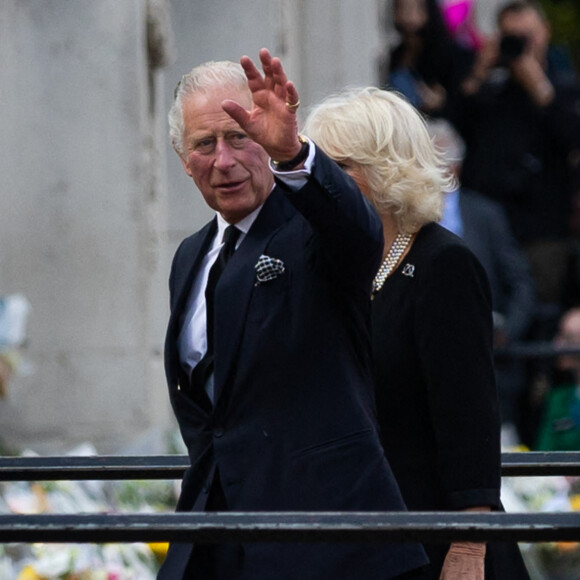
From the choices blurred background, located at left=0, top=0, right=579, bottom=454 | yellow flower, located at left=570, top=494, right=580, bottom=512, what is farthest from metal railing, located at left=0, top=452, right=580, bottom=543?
yellow flower, located at left=570, top=494, right=580, bottom=512

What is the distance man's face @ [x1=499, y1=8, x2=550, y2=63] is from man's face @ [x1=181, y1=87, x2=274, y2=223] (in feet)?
17.1

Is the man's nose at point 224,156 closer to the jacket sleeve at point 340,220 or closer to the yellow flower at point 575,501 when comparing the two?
the jacket sleeve at point 340,220

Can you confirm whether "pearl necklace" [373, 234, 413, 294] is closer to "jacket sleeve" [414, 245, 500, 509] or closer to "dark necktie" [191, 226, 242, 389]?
"jacket sleeve" [414, 245, 500, 509]

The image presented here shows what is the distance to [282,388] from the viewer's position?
2996mm

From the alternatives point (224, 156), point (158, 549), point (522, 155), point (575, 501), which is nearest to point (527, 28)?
point (522, 155)

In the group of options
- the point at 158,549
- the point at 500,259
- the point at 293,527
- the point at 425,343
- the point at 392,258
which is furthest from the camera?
the point at 500,259

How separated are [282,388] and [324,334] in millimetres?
129

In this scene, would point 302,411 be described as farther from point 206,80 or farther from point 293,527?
point 206,80

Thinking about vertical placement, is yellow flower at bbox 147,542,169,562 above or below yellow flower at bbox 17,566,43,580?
below

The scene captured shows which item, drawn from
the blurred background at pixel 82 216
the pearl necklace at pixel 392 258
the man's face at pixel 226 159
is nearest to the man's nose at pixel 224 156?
the man's face at pixel 226 159

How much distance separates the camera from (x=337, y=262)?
2926mm

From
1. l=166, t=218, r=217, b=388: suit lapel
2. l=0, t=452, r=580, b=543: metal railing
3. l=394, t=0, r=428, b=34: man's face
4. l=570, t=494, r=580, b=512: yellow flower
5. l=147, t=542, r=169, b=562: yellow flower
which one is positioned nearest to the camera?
l=0, t=452, r=580, b=543: metal railing

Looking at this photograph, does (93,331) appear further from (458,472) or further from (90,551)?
(458,472)

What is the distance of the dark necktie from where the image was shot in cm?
315
